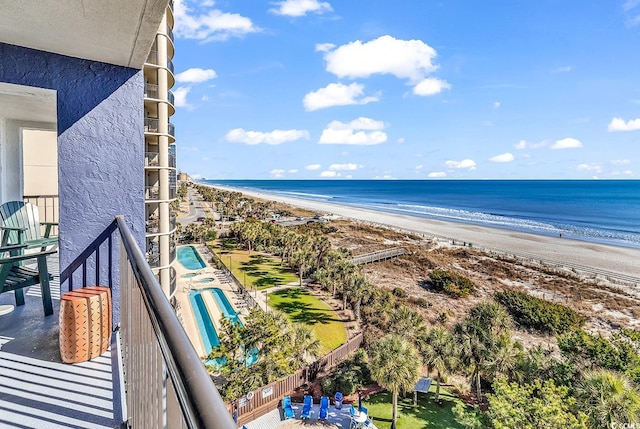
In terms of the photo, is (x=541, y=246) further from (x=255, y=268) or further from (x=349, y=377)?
(x=349, y=377)

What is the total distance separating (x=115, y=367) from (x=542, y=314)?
20.6 meters

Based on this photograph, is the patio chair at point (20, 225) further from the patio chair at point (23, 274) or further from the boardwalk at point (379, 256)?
the boardwalk at point (379, 256)

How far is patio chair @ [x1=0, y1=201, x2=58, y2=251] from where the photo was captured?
3.67 meters

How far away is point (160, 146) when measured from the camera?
1110 cm

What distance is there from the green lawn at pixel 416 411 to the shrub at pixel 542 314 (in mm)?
8447

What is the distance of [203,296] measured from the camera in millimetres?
19062

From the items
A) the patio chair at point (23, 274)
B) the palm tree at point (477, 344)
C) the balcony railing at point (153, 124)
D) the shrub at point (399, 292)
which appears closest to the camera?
the patio chair at point (23, 274)

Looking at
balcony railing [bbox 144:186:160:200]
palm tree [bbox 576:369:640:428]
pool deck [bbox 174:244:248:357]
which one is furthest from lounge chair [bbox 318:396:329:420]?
balcony railing [bbox 144:186:160:200]

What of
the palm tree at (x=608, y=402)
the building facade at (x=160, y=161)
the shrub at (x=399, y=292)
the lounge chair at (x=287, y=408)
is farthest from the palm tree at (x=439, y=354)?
the building facade at (x=160, y=161)

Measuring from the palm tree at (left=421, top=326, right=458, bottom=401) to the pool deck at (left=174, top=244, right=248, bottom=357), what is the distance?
7948 mm

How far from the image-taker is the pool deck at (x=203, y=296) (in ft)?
49.0

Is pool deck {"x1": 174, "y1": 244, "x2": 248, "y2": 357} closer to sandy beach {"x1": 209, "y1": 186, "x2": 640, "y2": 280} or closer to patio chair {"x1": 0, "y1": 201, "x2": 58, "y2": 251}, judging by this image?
patio chair {"x1": 0, "y1": 201, "x2": 58, "y2": 251}

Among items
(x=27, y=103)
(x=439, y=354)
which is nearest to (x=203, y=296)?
(x=439, y=354)

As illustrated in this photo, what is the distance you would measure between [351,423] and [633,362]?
9.86 metres
